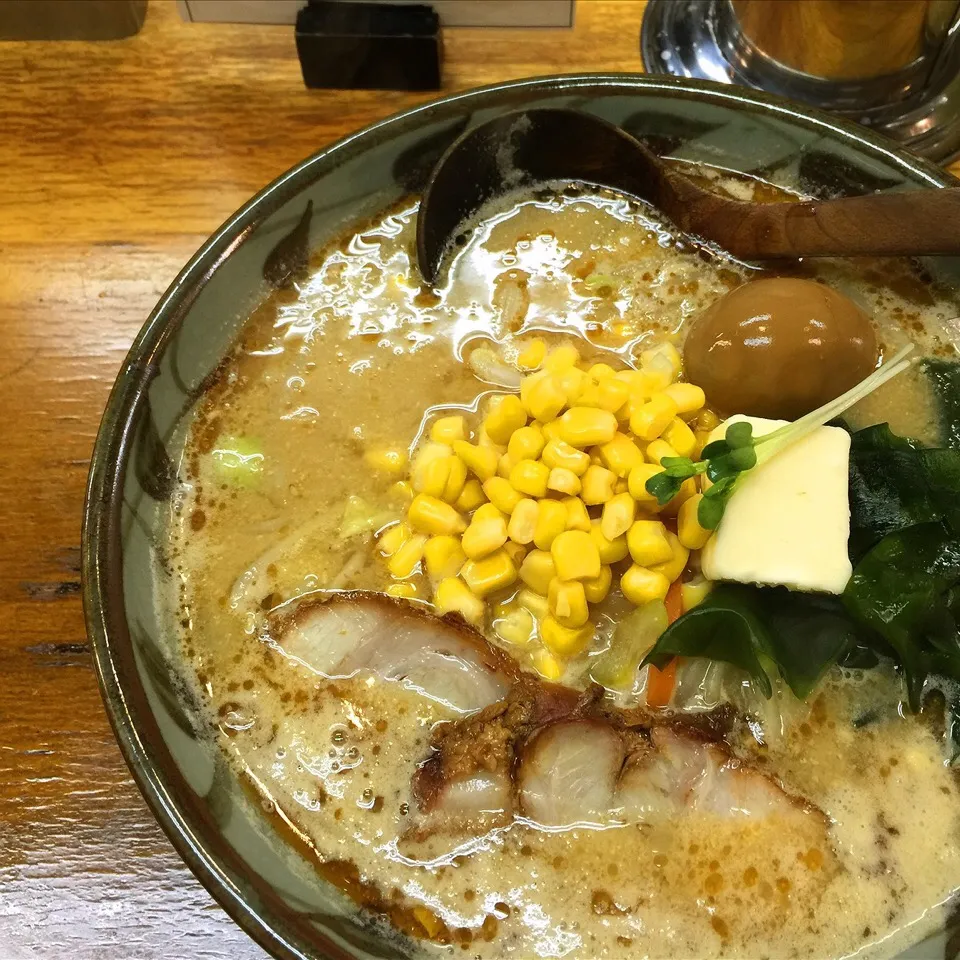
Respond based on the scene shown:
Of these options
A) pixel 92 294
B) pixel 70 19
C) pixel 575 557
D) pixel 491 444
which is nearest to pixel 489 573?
pixel 575 557

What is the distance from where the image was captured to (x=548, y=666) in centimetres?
141

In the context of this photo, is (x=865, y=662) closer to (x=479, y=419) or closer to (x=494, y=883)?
(x=494, y=883)

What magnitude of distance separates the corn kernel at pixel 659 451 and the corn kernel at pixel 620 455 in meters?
0.02

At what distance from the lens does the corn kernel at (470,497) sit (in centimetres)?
153

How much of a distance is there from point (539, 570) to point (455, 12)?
1.57 metres

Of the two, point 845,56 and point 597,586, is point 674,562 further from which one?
point 845,56

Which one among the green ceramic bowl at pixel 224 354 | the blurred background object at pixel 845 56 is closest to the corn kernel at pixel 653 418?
the green ceramic bowl at pixel 224 354

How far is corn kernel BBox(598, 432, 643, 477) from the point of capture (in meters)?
1.46

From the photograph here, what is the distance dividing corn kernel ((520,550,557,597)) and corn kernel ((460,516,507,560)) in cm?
6

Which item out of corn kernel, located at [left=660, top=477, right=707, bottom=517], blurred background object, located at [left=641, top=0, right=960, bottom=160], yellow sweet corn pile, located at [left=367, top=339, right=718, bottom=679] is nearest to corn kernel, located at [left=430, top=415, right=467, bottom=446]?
yellow sweet corn pile, located at [left=367, top=339, right=718, bottom=679]

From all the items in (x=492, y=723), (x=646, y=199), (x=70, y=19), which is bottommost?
(x=492, y=723)

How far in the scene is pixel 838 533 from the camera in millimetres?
1321

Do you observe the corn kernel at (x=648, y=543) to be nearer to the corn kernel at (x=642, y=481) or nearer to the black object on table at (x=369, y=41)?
the corn kernel at (x=642, y=481)

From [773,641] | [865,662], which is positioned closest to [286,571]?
[773,641]
